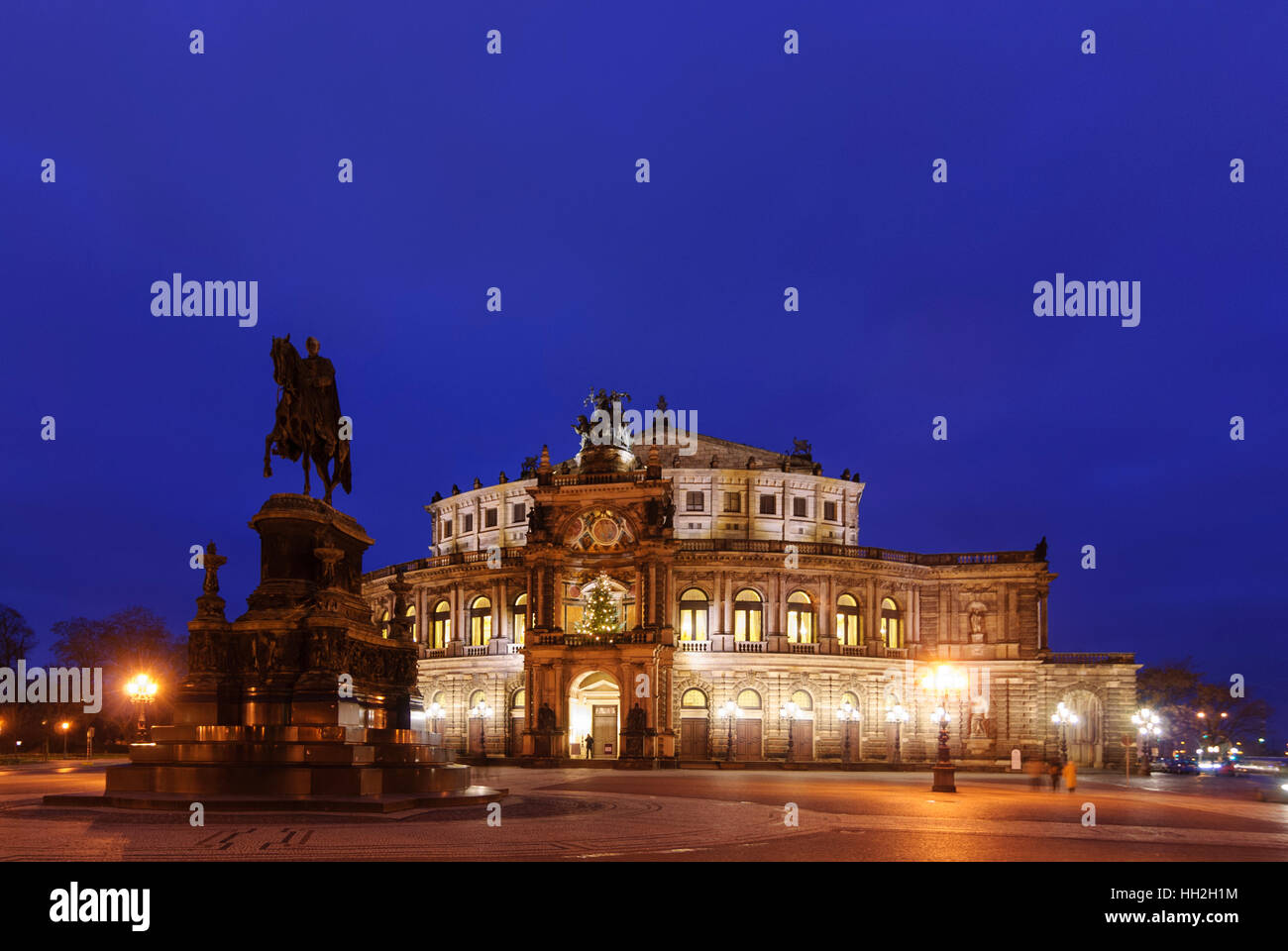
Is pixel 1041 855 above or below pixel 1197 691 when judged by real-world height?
above

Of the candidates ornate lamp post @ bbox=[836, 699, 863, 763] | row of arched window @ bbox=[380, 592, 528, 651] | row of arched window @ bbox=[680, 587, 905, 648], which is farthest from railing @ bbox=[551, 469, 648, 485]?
ornate lamp post @ bbox=[836, 699, 863, 763]

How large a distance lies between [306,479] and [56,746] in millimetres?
83403

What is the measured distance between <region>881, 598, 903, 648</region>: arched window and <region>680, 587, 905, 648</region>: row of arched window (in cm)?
34

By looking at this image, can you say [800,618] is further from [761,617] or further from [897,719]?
[897,719]

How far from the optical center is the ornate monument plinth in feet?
70.2

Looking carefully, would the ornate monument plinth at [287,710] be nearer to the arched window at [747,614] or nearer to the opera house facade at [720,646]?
the opera house facade at [720,646]

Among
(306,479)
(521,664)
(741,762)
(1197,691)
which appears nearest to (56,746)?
(521,664)

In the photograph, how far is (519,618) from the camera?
74.1 meters

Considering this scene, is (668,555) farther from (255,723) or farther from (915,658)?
(255,723)

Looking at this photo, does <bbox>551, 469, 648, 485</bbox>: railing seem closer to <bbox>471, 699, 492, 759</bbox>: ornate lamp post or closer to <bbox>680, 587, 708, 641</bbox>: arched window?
<bbox>680, 587, 708, 641</bbox>: arched window

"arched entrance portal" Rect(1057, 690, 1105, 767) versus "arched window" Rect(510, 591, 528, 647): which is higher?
"arched window" Rect(510, 591, 528, 647)

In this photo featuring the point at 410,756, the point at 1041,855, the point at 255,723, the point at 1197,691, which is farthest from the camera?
the point at 1197,691

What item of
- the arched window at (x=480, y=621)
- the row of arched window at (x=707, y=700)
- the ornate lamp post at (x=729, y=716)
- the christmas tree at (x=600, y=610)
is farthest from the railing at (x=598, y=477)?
the ornate lamp post at (x=729, y=716)

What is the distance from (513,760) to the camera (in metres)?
65.7
